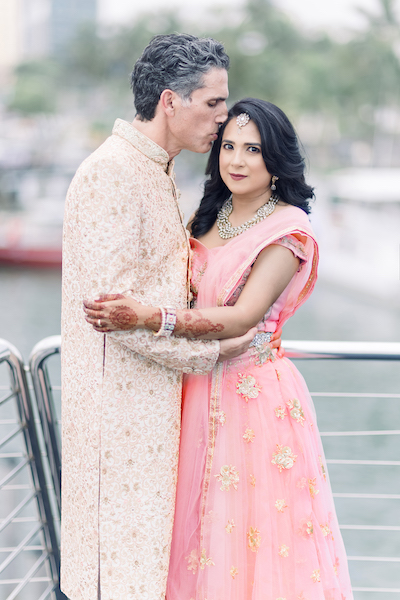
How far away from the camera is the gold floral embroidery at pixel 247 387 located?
152 cm

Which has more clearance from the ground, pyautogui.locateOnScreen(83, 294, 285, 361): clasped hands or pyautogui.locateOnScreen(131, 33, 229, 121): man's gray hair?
pyautogui.locateOnScreen(131, 33, 229, 121): man's gray hair

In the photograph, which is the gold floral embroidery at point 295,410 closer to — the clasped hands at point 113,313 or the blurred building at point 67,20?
the clasped hands at point 113,313

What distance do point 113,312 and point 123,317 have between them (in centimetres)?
2

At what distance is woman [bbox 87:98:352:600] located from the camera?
149 centimetres

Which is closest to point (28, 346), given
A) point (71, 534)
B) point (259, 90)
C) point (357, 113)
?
point (71, 534)

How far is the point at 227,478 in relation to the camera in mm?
1504

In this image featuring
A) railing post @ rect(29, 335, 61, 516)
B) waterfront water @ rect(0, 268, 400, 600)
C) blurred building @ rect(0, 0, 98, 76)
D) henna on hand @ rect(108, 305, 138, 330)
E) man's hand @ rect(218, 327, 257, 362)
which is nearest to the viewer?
henna on hand @ rect(108, 305, 138, 330)

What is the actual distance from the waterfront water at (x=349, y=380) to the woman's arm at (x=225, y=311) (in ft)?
13.0

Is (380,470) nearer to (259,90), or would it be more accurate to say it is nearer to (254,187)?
(254,187)

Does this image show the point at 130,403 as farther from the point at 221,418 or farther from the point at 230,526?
the point at 230,526

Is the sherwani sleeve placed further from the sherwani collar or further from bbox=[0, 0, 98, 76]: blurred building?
bbox=[0, 0, 98, 76]: blurred building

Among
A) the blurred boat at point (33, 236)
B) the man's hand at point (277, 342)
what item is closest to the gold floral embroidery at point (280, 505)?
the man's hand at point (277, 342)

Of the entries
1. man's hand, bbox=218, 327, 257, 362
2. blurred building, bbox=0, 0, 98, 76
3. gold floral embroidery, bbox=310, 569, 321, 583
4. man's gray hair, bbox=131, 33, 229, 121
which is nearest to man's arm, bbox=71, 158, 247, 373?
man's hand, bbox=218, 327, 257, 362
